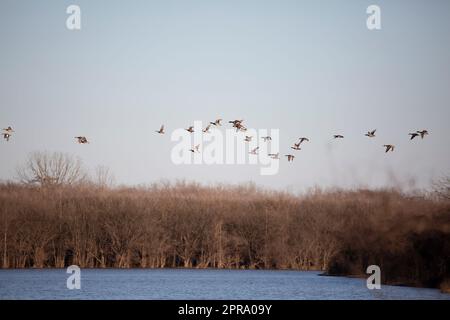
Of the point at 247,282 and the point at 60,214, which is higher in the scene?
the point at 60,214

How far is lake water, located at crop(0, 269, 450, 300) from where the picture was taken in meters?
35.3

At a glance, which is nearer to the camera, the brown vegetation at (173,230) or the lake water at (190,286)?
the lake water at (190,286)

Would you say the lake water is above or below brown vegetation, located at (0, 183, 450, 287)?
below

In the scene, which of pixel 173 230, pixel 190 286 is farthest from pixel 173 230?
pixel 190 286

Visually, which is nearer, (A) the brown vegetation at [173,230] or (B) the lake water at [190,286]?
(B) the lake water at [190,286]

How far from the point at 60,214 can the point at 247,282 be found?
617 inches

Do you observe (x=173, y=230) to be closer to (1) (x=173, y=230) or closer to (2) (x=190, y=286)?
(1) (x=173, y=230)

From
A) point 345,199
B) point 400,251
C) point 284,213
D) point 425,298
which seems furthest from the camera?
point 345,199

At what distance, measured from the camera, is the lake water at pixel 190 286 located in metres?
35.3

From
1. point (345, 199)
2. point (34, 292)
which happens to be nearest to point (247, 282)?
point (34, 292)

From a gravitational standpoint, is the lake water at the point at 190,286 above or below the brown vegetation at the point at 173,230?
below
